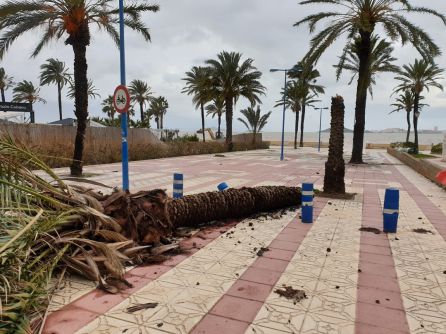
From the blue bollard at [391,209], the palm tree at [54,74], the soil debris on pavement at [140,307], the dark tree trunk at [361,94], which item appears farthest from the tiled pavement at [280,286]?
the palm tree at [54,74]

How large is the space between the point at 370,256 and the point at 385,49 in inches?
954

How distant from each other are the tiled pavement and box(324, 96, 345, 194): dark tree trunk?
3.36 metres

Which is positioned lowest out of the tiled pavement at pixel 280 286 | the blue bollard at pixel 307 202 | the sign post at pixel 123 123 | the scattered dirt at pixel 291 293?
the tiled pavement at pixel 280 286

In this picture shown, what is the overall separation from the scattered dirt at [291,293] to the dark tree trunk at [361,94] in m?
19.0

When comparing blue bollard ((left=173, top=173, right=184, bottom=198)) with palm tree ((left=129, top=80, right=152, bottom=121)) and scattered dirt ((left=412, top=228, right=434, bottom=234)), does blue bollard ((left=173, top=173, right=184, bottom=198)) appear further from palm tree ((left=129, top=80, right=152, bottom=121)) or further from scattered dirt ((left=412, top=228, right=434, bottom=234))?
palm tree ((left=129, top=80, right=152, bottom=121))

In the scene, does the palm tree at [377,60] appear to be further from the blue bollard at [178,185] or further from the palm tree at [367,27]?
the blue bollard at [178,185]

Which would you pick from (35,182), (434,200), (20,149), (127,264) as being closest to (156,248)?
(127,264)

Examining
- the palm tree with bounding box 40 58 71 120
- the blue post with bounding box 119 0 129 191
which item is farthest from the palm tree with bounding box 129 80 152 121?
the blue post with bounding box 119 0 129 191

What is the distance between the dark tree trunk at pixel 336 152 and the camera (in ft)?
33.3

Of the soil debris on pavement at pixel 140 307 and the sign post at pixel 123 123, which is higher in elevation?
the sign post at pixel 123 123

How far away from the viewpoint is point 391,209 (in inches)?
252

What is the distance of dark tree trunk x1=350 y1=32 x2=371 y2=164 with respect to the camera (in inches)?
821

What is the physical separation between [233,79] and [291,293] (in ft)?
97.5

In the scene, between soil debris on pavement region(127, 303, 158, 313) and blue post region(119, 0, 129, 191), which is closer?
soil debris on pavement region(127, 303, 158, 313)
